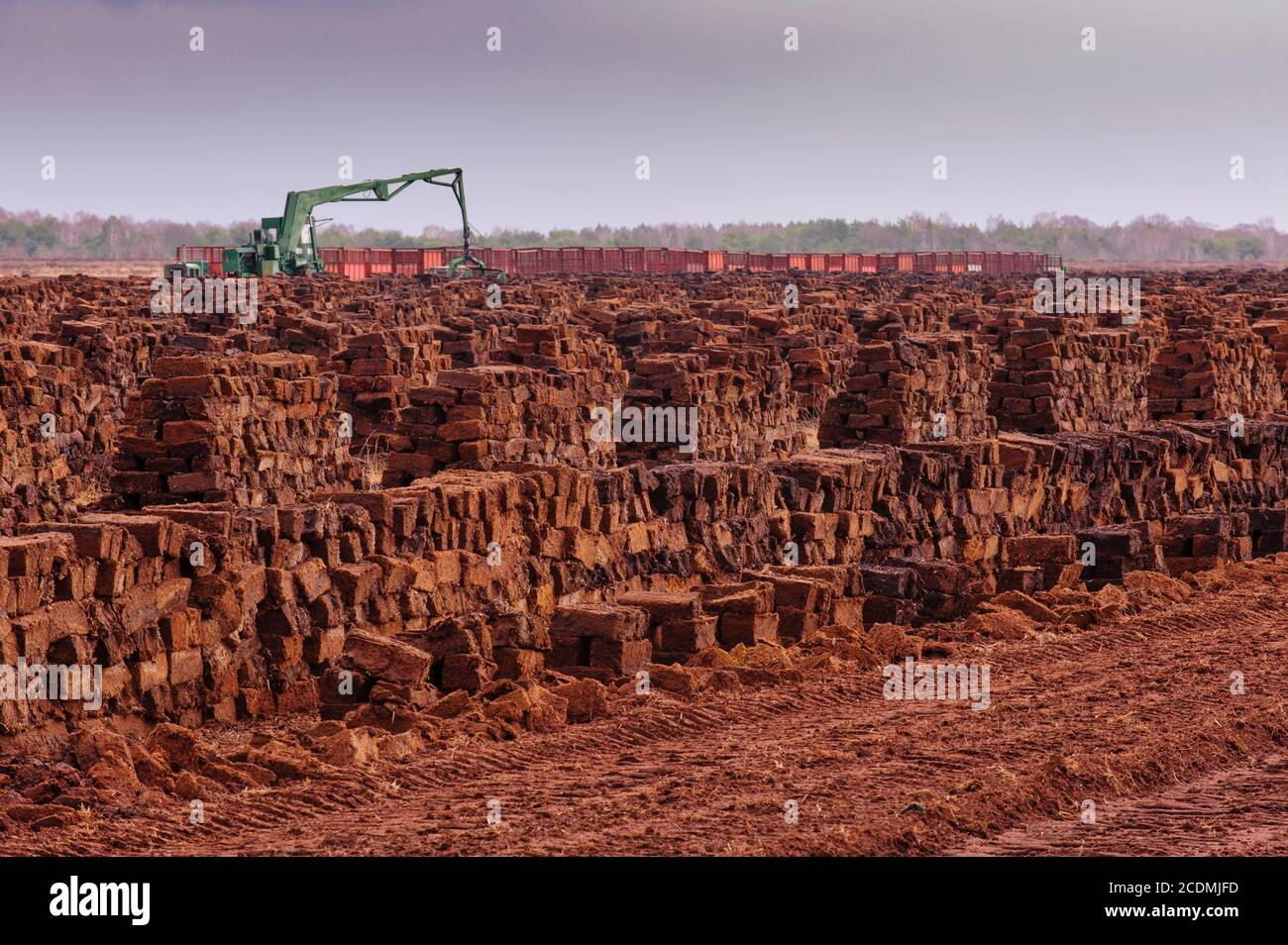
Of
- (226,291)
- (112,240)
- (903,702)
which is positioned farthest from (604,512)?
(112,240)

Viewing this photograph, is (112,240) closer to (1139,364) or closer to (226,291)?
(226,291)

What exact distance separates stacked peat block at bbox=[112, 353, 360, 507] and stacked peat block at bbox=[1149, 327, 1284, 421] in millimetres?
14197

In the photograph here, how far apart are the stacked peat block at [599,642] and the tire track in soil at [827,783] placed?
90cm

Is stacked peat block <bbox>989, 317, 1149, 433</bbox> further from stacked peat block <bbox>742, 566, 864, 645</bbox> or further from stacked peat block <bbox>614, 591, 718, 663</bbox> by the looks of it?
stacked peat block <bbox>614, 591, 718, 663</bbox>

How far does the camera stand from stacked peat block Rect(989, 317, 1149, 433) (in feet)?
96.9

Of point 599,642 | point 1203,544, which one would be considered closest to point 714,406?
point 1203,544

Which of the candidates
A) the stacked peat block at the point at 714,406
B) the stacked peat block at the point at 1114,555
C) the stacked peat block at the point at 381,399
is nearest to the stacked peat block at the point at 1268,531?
the stacked peat block at the point at 1114,555

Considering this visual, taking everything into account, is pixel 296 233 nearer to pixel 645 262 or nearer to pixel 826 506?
pixel 645 262

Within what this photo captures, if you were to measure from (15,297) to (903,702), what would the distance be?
39.8m

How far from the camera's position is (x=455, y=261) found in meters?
75.5

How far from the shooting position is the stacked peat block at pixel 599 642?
13.5 m

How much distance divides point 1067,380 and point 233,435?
1566 centimetres

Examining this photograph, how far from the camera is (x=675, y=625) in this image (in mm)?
14211

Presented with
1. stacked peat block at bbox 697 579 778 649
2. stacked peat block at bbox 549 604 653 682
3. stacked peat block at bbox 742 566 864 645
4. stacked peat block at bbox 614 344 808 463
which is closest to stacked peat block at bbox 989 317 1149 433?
stacked peat block at bbox 614 344 808 463
